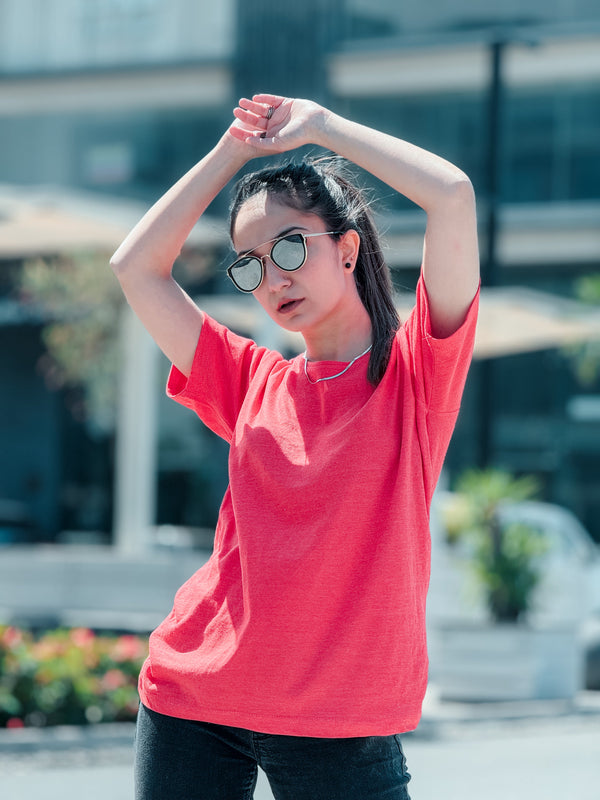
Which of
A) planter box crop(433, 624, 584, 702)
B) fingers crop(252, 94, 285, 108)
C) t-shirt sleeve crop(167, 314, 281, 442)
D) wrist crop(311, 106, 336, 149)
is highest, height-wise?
fingers crop(252, 94, 285, 108)

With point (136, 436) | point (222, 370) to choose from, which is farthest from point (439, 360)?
point (136, 436)

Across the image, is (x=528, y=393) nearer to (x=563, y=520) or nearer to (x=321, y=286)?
(x=563, y=520)

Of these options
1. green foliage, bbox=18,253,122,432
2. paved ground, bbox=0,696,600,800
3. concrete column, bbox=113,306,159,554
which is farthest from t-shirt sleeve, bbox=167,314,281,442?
green foliage, bbox=18,253,122,432

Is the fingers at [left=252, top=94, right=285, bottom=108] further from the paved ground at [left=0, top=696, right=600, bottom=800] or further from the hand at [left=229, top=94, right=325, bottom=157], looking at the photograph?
the paved ground at [left=0, top=696, right=600, bottom=800]

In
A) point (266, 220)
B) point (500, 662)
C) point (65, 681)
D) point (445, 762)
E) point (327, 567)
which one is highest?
point (266, 220)

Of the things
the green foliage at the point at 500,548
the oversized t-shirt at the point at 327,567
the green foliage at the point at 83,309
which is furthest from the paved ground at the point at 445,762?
the green foliage at the point at 83,309

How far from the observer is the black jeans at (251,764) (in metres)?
1.90

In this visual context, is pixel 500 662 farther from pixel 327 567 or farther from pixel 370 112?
pixel 370 112

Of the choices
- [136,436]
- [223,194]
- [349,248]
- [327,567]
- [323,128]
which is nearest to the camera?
[327,567]

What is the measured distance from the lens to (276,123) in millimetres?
2129

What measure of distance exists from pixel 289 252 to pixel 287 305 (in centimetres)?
10

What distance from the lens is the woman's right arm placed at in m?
2.26

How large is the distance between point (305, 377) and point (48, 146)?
728 inches

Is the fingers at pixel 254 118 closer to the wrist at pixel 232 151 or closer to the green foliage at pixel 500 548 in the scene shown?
the wrist at pixel 232 151
